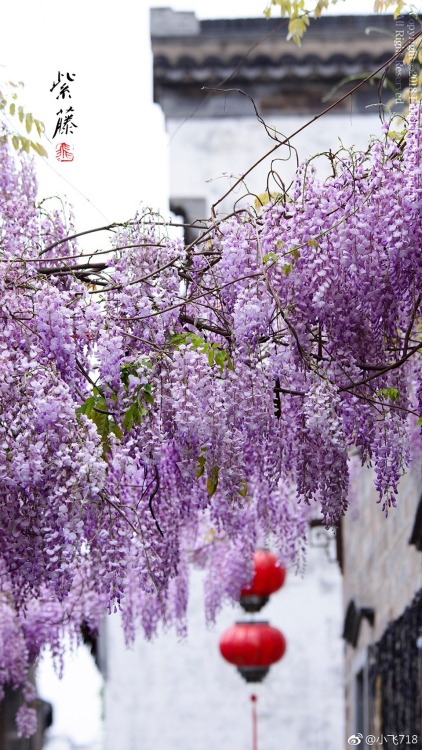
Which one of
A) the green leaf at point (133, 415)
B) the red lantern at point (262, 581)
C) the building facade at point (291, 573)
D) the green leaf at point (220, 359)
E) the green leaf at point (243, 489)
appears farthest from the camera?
the building facade at point (291, 573)

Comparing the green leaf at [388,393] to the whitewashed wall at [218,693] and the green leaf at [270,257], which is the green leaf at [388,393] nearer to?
the green leaf at [270,257]

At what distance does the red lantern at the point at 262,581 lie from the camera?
13039 millimetres

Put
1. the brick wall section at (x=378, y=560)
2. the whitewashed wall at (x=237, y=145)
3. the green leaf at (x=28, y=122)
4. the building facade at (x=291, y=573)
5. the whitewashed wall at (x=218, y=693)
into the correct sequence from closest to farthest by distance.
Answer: the green leaf at (x=28, y=122)
the brick wall section at (x=378, y=560)
the building facade at (x=291, y=573)
the whitewashed wall at (x=237, y=145)
the whitewashed wall at (x=218, y=693)

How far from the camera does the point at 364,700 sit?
13578mm

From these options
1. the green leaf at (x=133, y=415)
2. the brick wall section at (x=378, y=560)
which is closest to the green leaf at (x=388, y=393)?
the green leaf at (x=133, y=415)

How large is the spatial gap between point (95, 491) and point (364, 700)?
360 inches

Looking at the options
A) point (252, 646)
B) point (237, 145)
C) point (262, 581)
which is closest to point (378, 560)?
point (262, 581)

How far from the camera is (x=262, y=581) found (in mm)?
13086

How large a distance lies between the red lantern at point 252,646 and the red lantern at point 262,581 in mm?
662

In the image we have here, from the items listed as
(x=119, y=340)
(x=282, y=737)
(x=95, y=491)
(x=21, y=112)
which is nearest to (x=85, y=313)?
(x=119, y=340)

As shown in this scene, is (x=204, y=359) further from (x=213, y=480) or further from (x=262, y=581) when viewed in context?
(x=262, y=581)

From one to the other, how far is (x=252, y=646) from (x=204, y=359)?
8659 mm

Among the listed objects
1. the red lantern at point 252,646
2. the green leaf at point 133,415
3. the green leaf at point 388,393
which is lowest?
the green leaf at point 133,415

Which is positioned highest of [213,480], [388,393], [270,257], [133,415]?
[270,257]
